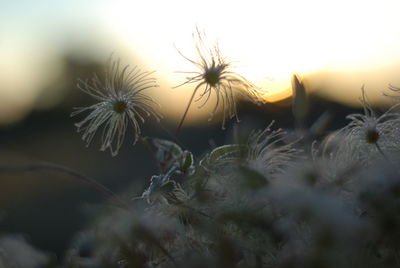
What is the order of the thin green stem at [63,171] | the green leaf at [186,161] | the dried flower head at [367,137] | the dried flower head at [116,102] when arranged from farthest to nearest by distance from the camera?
the dried flower head at [116,102], the green leaf at [186,161], the dried flower head at [367,137], the thin green stem at [63,171]

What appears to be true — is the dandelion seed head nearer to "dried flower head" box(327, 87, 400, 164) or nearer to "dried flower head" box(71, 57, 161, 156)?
"dried flower head" box(71, 57, 161, 156)

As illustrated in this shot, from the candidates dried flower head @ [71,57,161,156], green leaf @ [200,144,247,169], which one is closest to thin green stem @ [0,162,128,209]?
green leaf @ [200,144,247,169]

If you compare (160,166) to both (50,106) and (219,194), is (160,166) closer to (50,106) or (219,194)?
(219,194)

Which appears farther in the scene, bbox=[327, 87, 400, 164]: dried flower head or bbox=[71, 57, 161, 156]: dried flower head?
bbox=[71, 57, 161, 156]: dried flower head

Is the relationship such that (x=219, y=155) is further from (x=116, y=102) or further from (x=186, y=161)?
(x=116, y=102)

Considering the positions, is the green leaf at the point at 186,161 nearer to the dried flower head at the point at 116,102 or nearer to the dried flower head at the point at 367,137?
the dried flower head at the point at 116,102

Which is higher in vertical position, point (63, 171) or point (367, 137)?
point (367, 137)

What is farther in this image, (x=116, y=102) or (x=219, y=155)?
(x=116, y=102)

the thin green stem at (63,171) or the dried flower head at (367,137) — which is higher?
the dried flower head at (367,137)

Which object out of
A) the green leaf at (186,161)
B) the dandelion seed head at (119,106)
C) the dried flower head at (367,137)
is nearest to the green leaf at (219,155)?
the green leaf at (186,161)

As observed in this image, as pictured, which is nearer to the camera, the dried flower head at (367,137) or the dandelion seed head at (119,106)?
the dried flower head at (367,137)

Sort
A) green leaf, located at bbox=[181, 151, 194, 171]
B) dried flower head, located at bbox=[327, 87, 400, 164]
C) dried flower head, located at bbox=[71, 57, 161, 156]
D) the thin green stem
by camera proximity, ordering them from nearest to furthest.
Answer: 1. the thin green stem
2. dried flower head, located at bbox=[327, 87, 400, 164]
3. green leaf, located at bbox=[181, 151, 194, 171]
4. dried flower head, located at bbox=[71, 57, 161, 156]

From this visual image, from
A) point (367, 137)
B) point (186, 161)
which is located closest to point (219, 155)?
point (186, 161)
